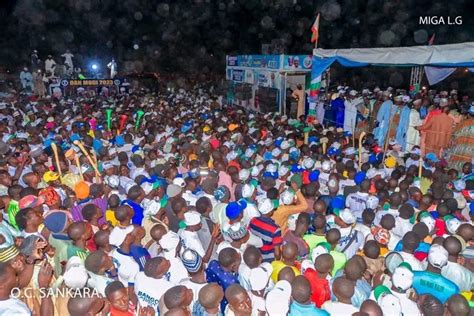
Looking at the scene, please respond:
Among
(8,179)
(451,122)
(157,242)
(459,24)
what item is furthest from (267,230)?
(459,24)

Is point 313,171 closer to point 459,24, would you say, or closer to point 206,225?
point 206,225

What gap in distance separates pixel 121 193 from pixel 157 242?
1.97 metres

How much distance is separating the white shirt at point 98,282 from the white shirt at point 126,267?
244mm

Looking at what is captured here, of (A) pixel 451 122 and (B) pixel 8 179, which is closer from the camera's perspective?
(B) pixel 8 179

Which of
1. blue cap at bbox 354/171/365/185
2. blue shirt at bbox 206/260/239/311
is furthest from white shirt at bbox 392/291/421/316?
blue cap at bbox 354/171/365/185

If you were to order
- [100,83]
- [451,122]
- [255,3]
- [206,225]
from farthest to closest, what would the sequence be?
[255,3] < [100,83] < [451,122] < [206,225]

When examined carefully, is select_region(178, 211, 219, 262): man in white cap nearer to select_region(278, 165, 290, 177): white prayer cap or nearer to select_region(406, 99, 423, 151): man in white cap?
select_region(278, 165, 290, 177): white prayer cap

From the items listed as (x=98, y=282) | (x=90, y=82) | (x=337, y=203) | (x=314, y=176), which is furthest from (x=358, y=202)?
(x=90, y=82)

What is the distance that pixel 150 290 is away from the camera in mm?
3502

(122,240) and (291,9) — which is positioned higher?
(291,9)

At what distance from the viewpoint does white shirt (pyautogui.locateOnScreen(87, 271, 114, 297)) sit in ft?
11.9

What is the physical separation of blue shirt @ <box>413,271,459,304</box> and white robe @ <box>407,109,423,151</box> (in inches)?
309

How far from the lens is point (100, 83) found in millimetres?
20797

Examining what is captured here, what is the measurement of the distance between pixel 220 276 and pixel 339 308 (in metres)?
0.99
